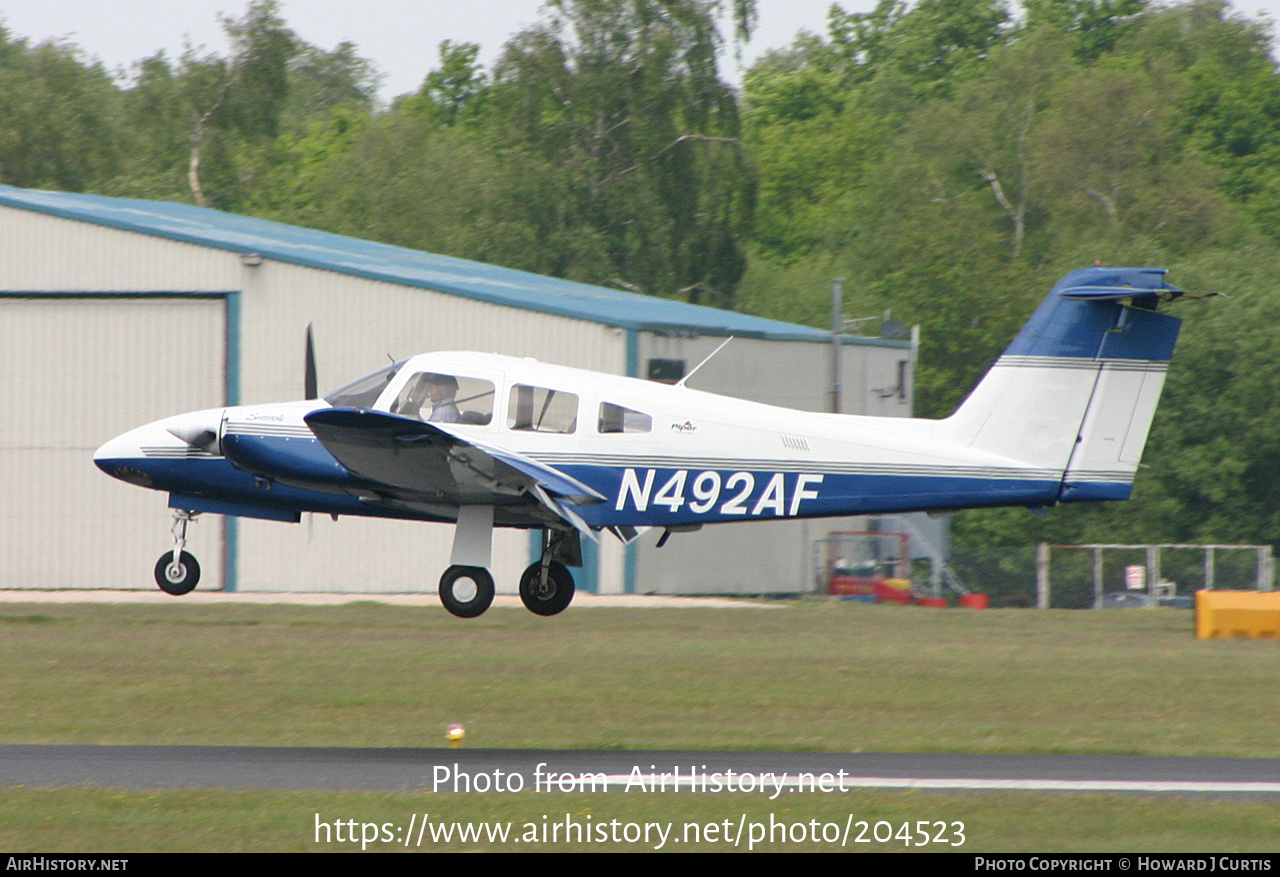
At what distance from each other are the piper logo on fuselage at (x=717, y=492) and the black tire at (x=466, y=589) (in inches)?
58.0

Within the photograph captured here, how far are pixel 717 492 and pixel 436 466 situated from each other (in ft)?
8.77

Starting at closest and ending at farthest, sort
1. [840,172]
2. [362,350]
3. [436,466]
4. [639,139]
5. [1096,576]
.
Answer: [436,466] → [362,350] → [1096,576] → [639,139] → [840,172]

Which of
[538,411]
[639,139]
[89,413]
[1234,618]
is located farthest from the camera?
[639,139]

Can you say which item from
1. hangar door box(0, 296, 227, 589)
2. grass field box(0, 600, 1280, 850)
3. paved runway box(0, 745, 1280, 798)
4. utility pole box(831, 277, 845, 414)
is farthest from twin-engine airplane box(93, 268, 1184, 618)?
utility pole box(831, 277, 845, 414)

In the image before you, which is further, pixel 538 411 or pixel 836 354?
pixel 836 354

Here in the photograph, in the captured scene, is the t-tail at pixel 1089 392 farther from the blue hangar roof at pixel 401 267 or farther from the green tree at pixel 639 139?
the green tree at pixel 639 139

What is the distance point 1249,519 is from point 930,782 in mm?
35648

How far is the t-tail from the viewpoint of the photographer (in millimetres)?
15211

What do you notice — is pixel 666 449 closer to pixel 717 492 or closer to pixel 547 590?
pixel 717 492

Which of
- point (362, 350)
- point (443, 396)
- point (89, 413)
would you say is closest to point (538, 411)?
point (443, 396)

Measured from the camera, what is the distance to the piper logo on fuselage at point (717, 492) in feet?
50.0

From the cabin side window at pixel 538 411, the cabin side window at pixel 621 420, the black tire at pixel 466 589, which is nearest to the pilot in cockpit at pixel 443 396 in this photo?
the cabin side window at pixel 538 411

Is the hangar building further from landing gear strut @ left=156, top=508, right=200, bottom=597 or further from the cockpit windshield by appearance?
the cockpit windshield

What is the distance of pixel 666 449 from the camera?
15.2 m
